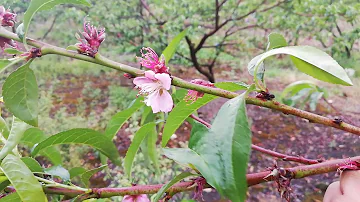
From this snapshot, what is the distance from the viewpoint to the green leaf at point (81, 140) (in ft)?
1.32

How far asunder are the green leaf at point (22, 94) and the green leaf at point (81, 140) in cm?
7

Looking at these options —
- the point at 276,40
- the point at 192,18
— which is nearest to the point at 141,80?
the point at 276,40

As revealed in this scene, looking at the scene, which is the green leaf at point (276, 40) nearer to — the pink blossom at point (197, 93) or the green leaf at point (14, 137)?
the pink blossom at point (197, 93)

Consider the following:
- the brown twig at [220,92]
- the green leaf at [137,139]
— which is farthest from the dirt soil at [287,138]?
the brown twig at [220,92]

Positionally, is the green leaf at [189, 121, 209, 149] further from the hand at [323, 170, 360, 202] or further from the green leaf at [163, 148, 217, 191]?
the hand at [323, 170, 360, 202]

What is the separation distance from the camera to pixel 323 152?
2178 mm

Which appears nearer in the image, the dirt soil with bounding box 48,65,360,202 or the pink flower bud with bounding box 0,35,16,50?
the pink flower bud with bounding box 0,35,16,50

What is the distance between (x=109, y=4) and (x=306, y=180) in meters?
1.75

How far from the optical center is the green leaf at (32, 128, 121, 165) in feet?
1.32

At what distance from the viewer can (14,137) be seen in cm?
35

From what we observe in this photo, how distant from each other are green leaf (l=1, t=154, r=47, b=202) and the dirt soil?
58.0 inches

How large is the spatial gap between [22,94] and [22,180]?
82mm

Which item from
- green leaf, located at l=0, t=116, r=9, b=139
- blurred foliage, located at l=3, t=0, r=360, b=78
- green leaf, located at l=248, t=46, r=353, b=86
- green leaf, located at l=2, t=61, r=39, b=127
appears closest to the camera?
green leaf, located at l=248, t=46, r=353, b=86

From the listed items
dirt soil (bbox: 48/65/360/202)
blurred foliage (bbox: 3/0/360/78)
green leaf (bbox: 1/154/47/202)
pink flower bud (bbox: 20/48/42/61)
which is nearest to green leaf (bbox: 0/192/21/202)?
green leaf (bbox: 1/154/47/202)
